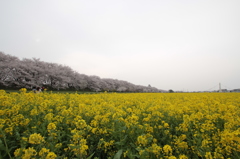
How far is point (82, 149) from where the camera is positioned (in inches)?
79.4

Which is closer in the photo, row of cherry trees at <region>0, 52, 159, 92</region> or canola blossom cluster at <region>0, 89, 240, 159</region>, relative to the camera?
canola blossom cluster at <region>0, 89, 240, 159</region>

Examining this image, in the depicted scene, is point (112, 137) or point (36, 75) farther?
point (36, 75)

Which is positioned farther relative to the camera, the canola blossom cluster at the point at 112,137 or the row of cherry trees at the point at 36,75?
the row of cherry trees at the point at 36,75

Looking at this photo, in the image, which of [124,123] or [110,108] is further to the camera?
[110,108]

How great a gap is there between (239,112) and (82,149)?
5383 mm

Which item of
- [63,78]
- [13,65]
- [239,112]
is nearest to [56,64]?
[63,78]

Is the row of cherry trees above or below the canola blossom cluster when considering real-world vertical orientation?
above

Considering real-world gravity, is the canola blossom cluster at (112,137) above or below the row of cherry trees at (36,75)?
below

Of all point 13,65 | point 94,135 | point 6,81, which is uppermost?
point 13,65

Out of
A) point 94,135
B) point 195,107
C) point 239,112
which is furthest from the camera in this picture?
point 195,107

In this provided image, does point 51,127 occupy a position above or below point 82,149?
above

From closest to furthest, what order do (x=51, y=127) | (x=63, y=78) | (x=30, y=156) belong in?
(x=30, y=156), (x=51, y=127), (x=63, y=78)

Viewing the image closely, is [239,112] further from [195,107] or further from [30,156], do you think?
[30,156]

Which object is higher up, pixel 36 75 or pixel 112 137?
pixel 36 75
